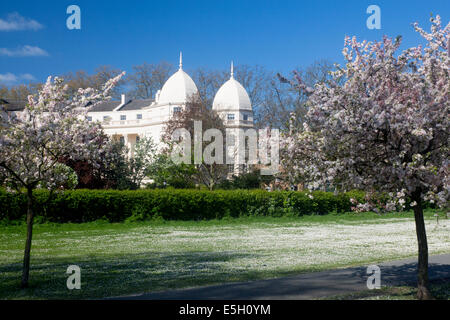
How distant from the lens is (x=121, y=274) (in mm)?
11141

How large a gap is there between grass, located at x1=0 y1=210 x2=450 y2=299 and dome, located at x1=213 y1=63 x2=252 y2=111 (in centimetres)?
→ 4008

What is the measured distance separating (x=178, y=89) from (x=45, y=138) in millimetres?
58425

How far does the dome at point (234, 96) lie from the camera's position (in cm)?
6519

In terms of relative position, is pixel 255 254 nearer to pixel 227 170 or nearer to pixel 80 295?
pixel 80 295

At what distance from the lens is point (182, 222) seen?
26.0 m

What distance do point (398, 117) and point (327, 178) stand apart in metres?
1.54

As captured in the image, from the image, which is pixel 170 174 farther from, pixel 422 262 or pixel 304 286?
pixel 422 262

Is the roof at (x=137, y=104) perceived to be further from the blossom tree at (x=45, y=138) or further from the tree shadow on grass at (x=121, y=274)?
the blossom tree at (x=45, y=138)

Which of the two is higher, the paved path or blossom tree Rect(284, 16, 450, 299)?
blossom tree Rect(284, 16, 450, 299)

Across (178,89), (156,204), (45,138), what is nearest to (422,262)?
(45,138)

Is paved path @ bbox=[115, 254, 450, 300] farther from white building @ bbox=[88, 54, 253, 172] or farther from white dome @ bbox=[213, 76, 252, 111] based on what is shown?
white dome @ bbox=[213, 76, 252, 111]

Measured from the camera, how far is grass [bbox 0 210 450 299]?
10281 mm

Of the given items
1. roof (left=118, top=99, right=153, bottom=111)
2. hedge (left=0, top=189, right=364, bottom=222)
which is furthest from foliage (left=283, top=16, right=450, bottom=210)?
roof (left=118, top=99, right=153, bottom=111)

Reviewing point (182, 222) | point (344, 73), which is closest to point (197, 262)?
point (344, 73)
